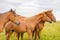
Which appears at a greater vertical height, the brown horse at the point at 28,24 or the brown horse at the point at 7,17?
the brown horse at the point at 7,17

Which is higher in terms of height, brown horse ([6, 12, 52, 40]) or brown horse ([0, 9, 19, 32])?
brown horse ([0, 9, 19, 32])

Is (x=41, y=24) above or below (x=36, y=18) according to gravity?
below

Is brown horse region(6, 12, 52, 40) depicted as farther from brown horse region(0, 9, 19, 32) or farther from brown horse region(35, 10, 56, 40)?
brown horse region(0, 9, 19, 32)

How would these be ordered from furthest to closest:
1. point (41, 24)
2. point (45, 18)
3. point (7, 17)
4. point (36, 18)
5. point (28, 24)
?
1. point (41, 24)
2. point (45, 18)
3. point (36, 18)
4. point (28, 24)
5. point (7, 17)

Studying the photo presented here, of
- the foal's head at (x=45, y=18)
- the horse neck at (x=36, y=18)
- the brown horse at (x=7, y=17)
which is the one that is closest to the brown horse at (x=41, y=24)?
the foal's head at (x=45, y=18)

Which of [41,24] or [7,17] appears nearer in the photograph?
[7,17]

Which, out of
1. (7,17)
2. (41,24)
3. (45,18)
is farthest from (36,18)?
(7,17)

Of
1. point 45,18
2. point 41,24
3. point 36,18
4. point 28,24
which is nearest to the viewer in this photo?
point 28,24

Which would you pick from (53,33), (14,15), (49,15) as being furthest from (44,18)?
(53,33)

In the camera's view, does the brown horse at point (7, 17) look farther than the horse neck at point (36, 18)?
No

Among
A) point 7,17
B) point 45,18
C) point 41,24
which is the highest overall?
point 7,17

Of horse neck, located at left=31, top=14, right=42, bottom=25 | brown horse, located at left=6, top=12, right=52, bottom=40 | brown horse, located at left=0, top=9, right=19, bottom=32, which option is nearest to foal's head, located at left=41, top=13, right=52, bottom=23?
brown horse, located at left=6, top=12, right=52, bottom=40

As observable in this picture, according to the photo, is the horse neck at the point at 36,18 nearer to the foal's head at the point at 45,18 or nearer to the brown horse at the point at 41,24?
the foal's head at the point at 45,18

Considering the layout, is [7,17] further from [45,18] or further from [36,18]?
[45,18]
